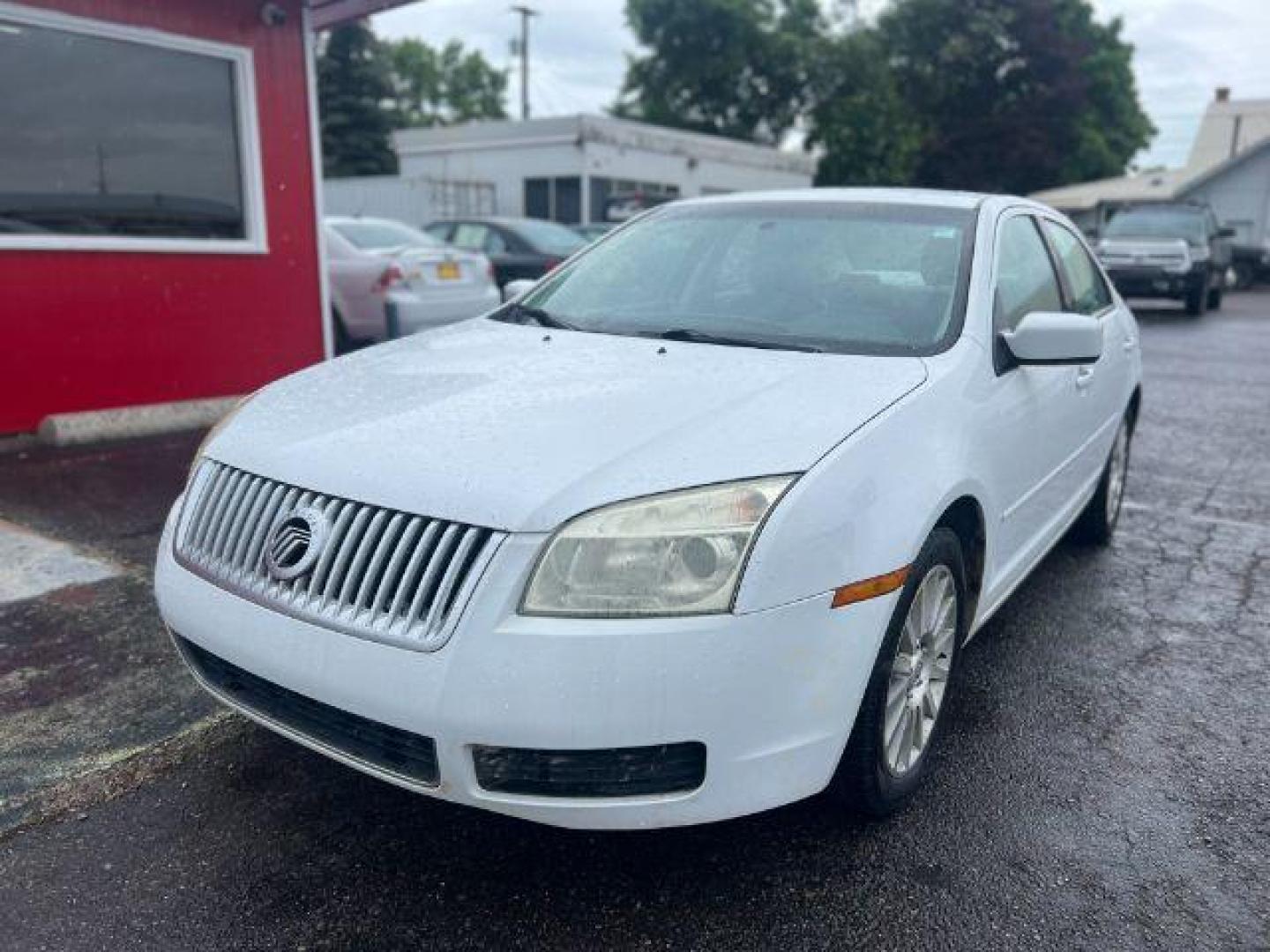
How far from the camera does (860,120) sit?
4159 cm

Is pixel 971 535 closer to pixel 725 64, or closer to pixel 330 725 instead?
pixel 330 725

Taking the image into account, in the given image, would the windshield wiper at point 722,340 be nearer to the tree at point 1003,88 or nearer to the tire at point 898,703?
the tire at point 898,703

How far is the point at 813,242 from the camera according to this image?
11.5 ft

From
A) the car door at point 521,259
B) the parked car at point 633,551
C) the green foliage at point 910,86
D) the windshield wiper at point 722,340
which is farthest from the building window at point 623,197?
the parked car at point 633,551

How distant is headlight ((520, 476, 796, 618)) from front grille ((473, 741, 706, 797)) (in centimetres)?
29

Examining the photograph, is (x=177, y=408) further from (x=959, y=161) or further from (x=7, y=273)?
(x=959, y=161)

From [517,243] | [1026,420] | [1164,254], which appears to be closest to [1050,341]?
[1026,420]

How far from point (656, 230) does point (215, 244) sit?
4.13 m

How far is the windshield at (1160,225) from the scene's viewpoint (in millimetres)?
18688

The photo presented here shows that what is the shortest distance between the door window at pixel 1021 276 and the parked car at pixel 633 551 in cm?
15

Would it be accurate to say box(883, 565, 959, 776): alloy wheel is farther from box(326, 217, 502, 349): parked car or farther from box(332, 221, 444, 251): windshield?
box(332, 221, 444, 251): windshield

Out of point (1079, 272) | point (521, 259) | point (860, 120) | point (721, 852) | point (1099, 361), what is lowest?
point (721, 852)

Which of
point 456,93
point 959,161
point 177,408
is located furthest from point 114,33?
point 456,93

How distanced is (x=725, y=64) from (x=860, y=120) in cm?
679
